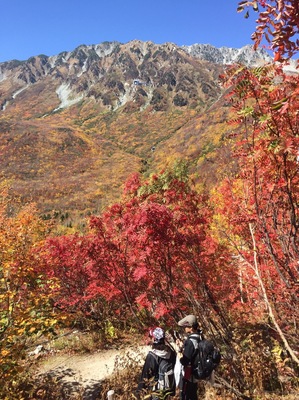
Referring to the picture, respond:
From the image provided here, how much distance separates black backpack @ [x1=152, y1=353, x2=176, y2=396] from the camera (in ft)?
12.3

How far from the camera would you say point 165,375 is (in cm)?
377

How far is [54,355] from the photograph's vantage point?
8578 millimetres

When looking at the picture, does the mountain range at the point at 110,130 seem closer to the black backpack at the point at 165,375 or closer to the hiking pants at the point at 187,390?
the black backpack at the point at 165,375

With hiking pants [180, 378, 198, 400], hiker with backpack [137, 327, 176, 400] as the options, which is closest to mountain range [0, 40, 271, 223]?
hiker with backpack [137, 327, 176, 400]

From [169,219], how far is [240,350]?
2.84 meters

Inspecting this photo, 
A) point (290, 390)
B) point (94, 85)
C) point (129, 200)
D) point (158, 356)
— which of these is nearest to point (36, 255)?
point (129, 200)

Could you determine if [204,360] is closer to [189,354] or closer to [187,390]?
[189,354]

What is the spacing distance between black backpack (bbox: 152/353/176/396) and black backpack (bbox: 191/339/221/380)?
1.30 ft

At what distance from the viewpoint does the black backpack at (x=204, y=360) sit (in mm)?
3443

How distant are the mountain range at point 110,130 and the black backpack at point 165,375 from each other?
121 inches

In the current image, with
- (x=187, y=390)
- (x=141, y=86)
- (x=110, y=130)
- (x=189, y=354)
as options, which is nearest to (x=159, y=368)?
(x=187, y=390)

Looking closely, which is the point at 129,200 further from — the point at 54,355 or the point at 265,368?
the point at 54,355

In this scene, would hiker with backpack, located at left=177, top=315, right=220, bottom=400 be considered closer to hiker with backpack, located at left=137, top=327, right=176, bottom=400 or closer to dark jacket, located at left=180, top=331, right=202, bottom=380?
dark jacket, located at left=180, top=331, right=202, bottom=380

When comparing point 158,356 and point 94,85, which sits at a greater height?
point 94,85
